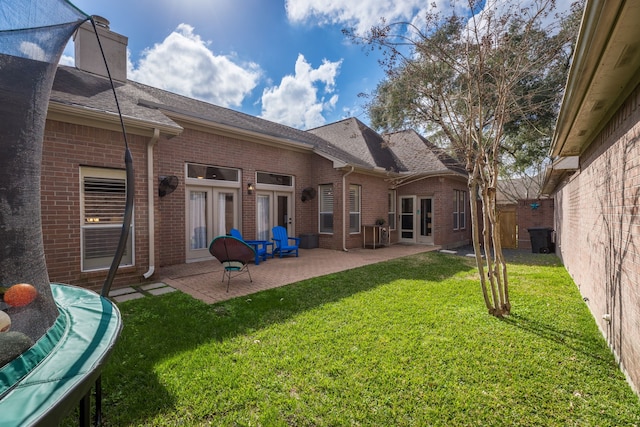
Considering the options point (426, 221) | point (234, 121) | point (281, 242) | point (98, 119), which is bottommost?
point (281, 242)

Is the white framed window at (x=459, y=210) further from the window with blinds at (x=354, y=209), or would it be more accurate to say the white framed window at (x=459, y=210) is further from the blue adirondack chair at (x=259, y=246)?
the blue adirondack chair at (x=259, y=246)

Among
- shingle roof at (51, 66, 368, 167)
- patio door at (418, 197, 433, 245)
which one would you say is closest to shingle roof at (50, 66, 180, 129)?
shingle roof at (51, 66, 368, 167)

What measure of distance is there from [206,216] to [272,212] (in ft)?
7.44

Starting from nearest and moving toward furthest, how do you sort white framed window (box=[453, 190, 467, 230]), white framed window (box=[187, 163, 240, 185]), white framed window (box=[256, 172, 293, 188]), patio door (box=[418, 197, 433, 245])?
white framed window (box=[187, 163, 240, 185]) → white framed window (box=[256, 172, 293, 188]) → patio door (box=[418, 197, 433, 245]) → white framed window (box=[453, 190, 467, 230])

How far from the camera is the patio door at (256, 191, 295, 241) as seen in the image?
941 cm

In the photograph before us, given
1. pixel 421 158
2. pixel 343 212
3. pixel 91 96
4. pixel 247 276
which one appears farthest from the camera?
pixel 421 158

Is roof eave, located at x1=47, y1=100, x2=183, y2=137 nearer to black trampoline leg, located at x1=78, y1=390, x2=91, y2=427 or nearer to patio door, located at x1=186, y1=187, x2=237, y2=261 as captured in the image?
patio door, located at x1=186, y1=187, x2=237, y2=261

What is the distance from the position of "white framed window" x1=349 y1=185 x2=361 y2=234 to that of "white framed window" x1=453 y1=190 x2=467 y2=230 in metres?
5.01

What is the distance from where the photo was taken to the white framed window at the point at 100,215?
512cm

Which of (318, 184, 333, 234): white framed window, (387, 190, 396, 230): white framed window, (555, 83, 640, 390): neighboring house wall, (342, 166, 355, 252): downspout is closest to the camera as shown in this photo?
(555, 83, 640, 390): neighboring house wall

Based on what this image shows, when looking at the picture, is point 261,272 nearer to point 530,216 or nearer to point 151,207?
point 151,207

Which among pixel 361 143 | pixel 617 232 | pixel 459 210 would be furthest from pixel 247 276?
pixel 459 210

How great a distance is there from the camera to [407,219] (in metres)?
12.8

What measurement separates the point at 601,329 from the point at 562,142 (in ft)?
8.45
